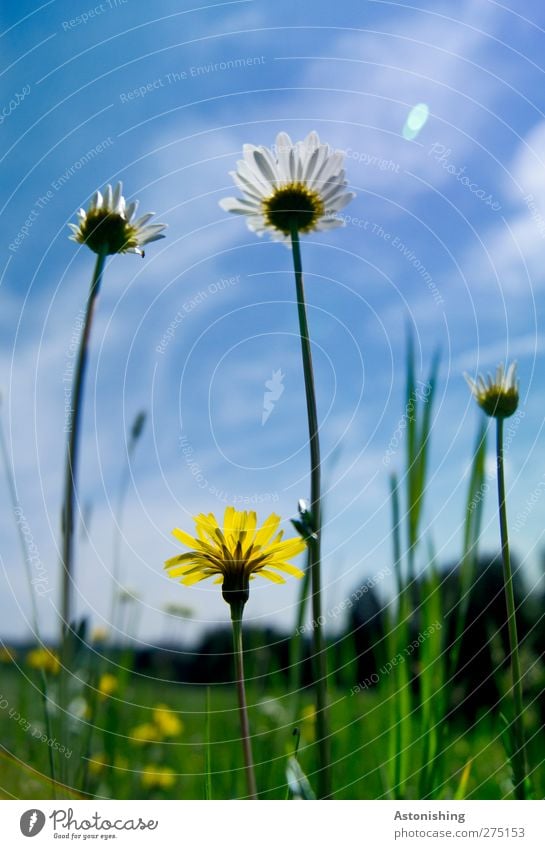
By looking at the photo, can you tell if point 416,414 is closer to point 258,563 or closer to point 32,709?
point 258,563

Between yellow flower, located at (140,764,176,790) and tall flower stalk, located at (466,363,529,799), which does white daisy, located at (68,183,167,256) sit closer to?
tall flower stalk, located at (466,363,529,799)

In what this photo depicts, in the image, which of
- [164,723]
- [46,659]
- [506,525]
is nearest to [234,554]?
[506,525]

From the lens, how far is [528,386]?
0.65 metres

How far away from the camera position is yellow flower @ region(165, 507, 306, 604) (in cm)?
46

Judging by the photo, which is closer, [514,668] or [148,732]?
[514,668]

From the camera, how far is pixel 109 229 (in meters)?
0.56

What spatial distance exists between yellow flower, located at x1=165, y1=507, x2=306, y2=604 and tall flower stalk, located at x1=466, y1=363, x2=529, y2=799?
0.53ft

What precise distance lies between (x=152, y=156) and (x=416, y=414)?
0.35m

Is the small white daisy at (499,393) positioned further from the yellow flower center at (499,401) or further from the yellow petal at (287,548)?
the yellow petal at (287,548)
